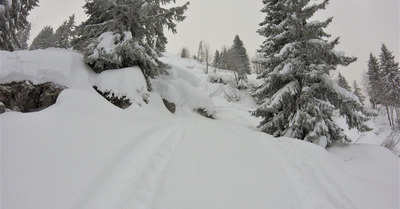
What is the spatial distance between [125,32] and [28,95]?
3.93m

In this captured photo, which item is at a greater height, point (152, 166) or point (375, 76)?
point (375, 76)

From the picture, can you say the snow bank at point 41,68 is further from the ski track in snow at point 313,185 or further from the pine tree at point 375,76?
the pine tree at point 375,76

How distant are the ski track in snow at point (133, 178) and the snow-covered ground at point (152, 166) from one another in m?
0.01

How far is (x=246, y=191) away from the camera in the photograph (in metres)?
2.97

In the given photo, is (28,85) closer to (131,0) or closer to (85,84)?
(85,84)

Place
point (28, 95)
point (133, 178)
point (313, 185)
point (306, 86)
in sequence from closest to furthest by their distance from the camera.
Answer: point (133, 178)
point (313, 185)
point (28, 95)
point (306, 86)

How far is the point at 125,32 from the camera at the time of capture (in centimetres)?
783

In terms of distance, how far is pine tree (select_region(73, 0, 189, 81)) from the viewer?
732cm

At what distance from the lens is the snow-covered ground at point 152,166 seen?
2.47m

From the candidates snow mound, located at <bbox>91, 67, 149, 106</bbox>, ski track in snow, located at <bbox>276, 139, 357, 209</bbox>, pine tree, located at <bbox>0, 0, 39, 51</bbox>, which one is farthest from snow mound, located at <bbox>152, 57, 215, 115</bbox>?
pine tree, located at <bbox>0, 0, 39, 51</bbox>

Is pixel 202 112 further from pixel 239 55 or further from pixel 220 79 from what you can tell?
pixel 239 55

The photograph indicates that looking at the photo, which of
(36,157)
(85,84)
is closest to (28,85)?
(85,84)

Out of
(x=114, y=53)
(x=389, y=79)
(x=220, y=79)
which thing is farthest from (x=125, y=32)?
(x=389, y=79)

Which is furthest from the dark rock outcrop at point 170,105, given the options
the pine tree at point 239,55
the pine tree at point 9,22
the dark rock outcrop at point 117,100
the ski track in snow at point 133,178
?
the pine tree at point 239,55
